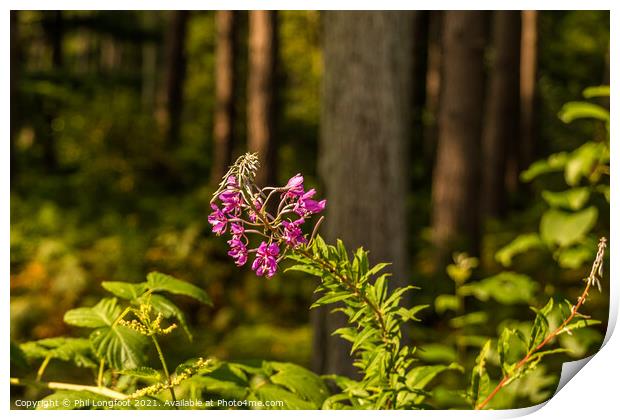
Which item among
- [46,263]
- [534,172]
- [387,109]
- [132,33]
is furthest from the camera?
[132,33]

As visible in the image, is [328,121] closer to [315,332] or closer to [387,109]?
[387,109]

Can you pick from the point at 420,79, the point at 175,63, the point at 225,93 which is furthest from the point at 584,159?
the point at 420,79

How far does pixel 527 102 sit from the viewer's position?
9.59 meters

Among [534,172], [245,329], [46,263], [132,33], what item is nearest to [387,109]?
[534,172]

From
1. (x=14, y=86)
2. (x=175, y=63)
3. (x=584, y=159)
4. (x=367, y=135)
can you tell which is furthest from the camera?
(x=175, y=63)

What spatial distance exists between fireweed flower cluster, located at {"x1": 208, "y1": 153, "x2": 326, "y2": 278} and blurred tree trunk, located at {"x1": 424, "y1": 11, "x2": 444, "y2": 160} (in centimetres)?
1053

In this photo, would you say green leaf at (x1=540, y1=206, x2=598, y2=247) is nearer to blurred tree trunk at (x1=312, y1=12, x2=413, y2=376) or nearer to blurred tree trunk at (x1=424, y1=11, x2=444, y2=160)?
blurred tree trunk at (x1=312, y1=12, x2=413, y2=376)

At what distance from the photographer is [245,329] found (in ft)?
20.2

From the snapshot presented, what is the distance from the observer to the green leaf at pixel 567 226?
2.18 m

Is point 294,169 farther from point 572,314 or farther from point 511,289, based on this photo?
point 572,314

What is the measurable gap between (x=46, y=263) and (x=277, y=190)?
6107 millimetres

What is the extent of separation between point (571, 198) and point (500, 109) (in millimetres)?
6687

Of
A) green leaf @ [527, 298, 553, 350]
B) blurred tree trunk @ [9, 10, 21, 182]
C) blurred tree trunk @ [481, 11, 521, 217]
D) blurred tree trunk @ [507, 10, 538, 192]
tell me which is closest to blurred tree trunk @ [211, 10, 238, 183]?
blurred tree trunk @ [9, 10, 21, 182]

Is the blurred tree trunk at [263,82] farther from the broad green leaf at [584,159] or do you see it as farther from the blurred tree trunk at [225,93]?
the broad green leaf at [584,159]
